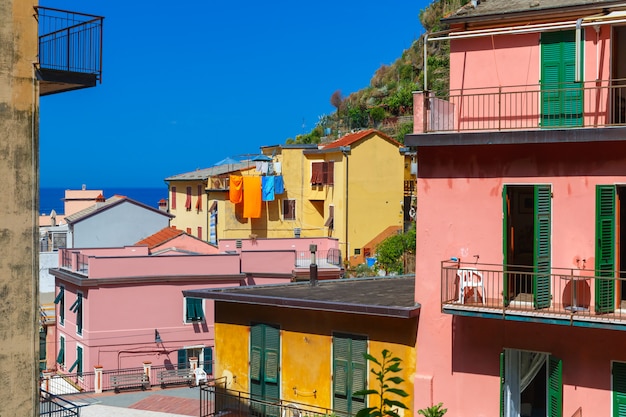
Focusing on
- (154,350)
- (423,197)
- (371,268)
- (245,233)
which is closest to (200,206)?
(245,233)

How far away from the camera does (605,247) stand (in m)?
16.9

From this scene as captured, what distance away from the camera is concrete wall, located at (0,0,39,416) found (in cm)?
1447

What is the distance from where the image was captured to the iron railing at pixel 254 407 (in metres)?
21.0

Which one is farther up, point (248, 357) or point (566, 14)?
point (566, 14)

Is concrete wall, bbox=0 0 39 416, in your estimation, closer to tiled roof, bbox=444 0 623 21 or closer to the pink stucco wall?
the pink stucco wall

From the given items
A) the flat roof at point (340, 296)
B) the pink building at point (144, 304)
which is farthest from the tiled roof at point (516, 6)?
the pink building at point (144, 304)

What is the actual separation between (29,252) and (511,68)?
10364 mm

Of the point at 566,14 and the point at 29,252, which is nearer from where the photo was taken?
the point at 29,252

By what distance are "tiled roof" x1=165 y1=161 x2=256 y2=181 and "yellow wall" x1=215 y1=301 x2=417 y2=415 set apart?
4354 cm

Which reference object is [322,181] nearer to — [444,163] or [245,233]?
[245,233]

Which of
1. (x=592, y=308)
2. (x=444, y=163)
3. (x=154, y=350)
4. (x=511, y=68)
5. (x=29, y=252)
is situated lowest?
(x=154, y=350)

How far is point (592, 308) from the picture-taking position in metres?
17.0

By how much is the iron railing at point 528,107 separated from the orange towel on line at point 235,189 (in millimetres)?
43601

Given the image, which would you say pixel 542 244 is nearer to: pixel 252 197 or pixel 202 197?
pixel 252 197
